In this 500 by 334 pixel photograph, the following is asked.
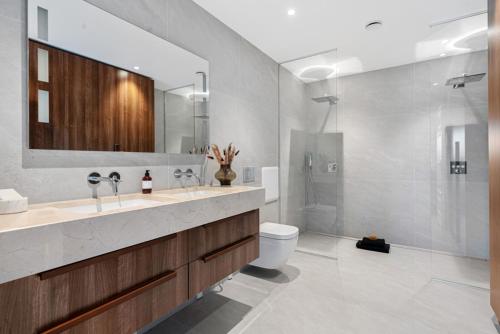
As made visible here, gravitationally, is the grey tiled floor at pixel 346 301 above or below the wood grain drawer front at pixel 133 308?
below

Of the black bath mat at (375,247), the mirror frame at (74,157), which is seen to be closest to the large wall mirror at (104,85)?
the mirror frame at (74,157)

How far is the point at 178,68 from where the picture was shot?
1979 mm

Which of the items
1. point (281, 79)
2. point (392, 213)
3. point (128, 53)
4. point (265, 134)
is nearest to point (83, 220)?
point (128, 53)

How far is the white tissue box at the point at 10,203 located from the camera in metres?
1.00

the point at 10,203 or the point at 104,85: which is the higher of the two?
the point at 104,85

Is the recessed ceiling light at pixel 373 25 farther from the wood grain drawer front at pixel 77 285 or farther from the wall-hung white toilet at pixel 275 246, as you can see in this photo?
the wood grain drawer front at pixel 77 285

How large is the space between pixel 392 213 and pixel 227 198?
281 centimetres

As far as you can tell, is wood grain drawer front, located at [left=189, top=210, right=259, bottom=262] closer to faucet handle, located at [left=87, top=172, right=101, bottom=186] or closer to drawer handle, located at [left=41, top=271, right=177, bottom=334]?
drawer handle, located at [left=41, top=271, right=177, bottom=334]

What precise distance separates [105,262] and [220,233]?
0.70 metres

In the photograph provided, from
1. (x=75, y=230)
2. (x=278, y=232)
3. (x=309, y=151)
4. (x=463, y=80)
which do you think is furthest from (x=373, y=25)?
(x=75, y=230)

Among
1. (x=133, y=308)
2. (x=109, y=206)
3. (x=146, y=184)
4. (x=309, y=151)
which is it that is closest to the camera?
(x=133, y=308)

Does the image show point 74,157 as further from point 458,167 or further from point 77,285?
point 458,167

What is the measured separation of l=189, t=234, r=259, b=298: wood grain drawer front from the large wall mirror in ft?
2.77

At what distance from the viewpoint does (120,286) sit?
105cm
